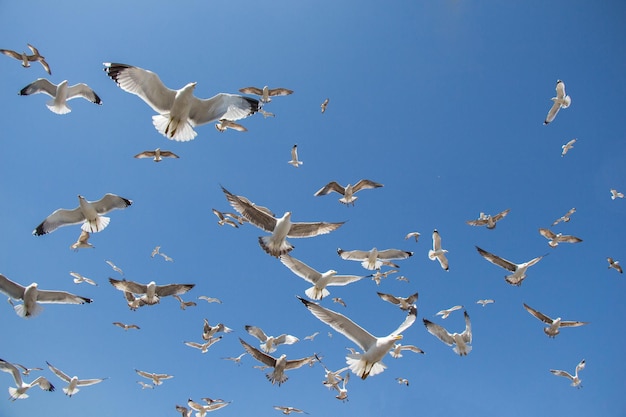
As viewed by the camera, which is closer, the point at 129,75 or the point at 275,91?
the point at 129,75

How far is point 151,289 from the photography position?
12.2 metres

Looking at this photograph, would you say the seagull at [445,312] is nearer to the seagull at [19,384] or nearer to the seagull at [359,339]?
the seagull at [359,339]

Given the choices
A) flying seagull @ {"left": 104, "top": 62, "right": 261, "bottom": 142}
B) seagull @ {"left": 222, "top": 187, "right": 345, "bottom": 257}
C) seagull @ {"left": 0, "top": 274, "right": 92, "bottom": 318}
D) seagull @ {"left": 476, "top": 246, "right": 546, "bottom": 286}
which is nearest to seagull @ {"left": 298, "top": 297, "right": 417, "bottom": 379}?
seagull @ {"left": 222, "top": 187, "right": 345, "bottom": 257}

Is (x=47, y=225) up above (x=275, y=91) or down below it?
below

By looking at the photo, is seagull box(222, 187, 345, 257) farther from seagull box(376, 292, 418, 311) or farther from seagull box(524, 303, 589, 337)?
seagull box(524, 303, 589, 337)

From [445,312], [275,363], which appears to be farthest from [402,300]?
[275,363]

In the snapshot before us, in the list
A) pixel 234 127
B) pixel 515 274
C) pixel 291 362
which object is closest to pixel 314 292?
pixel 291 362

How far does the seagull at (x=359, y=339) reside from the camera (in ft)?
29.9

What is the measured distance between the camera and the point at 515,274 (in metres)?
14.4

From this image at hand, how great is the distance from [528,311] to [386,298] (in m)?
4.86

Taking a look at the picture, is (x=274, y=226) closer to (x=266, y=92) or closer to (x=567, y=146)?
(x=266, y=92)

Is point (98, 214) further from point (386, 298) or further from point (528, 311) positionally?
point (528, 311)

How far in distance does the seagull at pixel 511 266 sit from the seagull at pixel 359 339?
641 cm

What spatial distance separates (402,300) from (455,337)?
3170 mm
